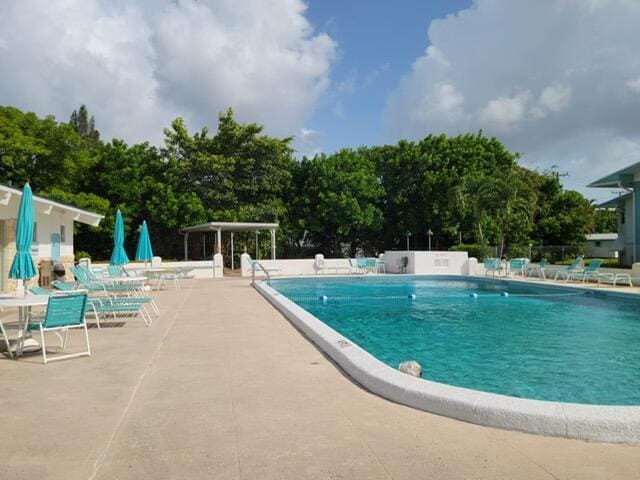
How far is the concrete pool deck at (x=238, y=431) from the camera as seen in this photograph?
10.2 ft

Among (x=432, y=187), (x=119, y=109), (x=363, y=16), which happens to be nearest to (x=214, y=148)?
(x=119, y=109)

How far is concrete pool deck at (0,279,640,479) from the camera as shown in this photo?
10.2 feet

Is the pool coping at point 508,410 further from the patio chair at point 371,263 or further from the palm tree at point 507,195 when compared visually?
the palm tree at point 507,195

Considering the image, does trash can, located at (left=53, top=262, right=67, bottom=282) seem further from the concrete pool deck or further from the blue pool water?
the concrete pool deck

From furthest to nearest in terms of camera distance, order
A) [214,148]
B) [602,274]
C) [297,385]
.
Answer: [214,148] < [602,274] < [297,385]

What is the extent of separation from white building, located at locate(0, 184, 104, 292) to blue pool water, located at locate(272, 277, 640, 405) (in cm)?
777

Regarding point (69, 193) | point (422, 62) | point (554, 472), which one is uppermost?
point (422, 62)

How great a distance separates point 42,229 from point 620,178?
895 inches

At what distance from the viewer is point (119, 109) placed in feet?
106

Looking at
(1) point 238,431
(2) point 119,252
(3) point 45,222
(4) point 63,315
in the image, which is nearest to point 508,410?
(1) point 238,431

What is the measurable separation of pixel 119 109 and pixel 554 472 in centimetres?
3382

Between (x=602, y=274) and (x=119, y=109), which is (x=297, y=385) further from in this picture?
(x=119, y=109)

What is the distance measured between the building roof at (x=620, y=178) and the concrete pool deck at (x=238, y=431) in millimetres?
20259

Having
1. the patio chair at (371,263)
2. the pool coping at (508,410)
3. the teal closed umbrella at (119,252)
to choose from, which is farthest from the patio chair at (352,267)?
the pool coping at (508,410)
